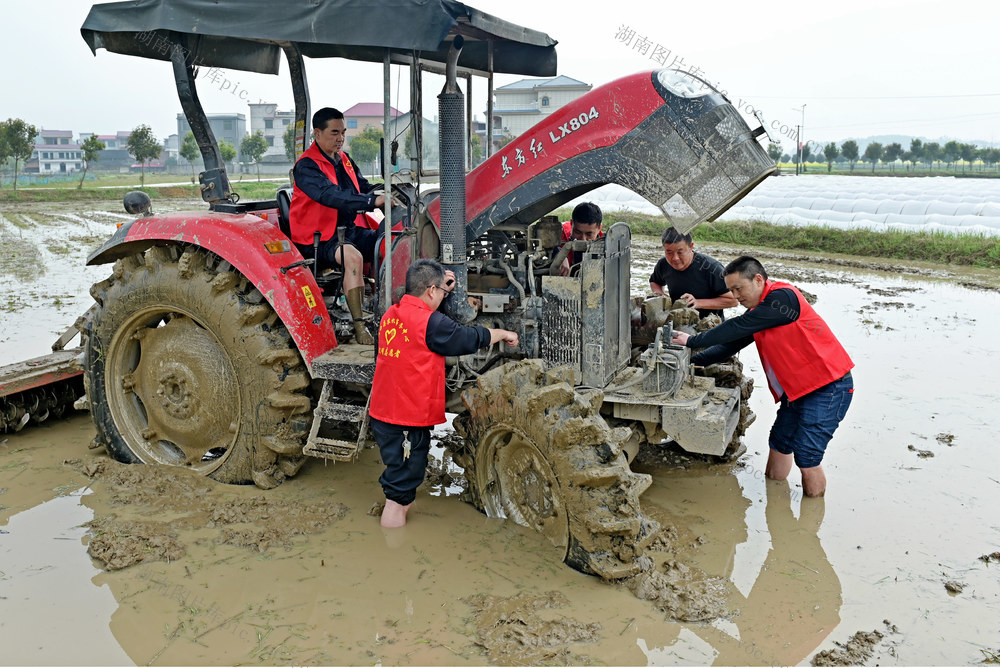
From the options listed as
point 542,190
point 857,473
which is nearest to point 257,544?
point 542,190

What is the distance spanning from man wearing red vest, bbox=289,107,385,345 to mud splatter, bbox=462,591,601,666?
1.89 metres

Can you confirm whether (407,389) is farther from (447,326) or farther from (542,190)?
(542,190)

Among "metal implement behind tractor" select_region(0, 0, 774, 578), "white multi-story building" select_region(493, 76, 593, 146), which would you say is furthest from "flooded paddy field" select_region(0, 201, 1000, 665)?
"white multi-story building" select_region(493, 76, 593, 146)

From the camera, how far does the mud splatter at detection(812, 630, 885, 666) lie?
312cm

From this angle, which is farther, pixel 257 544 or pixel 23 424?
pixel 23 424

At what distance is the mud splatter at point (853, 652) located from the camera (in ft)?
10.2

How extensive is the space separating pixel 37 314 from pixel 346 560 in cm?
732

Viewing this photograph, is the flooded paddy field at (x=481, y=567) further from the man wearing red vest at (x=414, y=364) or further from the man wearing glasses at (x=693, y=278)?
the man wearing glasses at (x=693, y=278)

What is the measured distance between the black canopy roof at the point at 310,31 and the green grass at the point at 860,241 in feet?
29.7

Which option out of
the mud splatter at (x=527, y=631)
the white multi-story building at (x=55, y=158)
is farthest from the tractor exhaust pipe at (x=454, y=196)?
the white multi-story building at (x=55, y=158)

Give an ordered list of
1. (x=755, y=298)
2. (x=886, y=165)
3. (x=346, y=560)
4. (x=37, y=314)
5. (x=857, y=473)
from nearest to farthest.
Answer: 1. (x=346, y=560)
2. (x=755, y=298)
3. (x=857, y=473)
4. (x=37, y=314)
5. (x=886, y=165)

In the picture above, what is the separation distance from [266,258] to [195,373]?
36.6 inches

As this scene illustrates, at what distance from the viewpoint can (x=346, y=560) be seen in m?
3.89

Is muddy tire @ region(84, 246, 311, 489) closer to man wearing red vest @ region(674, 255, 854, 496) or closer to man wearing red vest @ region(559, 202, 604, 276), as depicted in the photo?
man wearing red vest @ region(559, 202, 604, 276)
